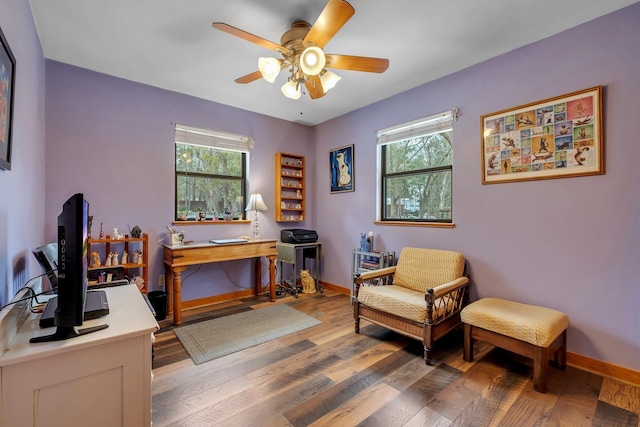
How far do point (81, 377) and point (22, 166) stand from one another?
157 cm

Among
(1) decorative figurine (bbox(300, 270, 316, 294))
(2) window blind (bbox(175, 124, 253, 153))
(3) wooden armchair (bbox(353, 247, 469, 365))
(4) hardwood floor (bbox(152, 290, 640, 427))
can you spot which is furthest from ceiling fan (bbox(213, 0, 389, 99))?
(1) decorative figurine (bbox(300, 270, 316, 294))

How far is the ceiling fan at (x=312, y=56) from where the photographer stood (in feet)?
5.32

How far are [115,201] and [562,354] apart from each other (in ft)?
13.8

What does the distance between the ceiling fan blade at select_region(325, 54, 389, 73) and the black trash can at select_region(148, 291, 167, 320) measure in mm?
2767

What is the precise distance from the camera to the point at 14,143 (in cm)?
158

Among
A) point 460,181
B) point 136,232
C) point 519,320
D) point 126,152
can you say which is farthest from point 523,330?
point 126,152

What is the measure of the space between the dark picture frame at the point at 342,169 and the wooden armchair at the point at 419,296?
1.33m

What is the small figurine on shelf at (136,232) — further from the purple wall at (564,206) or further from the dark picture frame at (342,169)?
the purple wall at (564,206)

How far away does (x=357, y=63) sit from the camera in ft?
6.57

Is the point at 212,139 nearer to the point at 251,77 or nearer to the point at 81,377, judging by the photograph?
the point at 251,77

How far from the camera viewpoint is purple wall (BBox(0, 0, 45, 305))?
1.39 meters

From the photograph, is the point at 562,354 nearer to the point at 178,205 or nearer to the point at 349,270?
the point at 349,270

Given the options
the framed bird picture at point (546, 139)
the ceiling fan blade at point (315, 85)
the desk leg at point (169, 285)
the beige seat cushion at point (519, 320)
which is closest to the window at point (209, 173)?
the desk leg at point (169, 285)

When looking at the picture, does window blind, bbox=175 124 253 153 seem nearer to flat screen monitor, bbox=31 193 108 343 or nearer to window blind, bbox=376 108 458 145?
window blind, bbox=376 108 458 145
